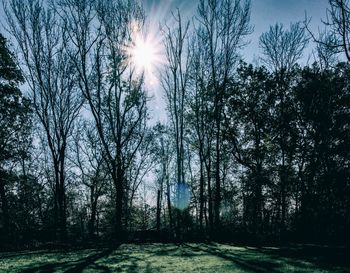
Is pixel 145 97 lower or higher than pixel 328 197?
higher

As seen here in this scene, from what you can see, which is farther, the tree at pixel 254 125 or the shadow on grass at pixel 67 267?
the tree at pixel 254 125

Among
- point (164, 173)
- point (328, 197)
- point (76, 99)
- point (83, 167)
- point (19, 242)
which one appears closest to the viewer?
point (19, 242)

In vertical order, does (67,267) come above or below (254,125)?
below

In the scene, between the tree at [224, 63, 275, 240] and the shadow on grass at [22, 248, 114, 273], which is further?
the tree at [224, 63, 275, 240]

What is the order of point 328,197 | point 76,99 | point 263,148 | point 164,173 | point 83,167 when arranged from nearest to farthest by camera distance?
1. point 328,197
2. point 76,99
3. point 263,148
4. point 83,167
5. point 164,173

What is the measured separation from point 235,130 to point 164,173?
21.9m

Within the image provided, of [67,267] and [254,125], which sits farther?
[254,125]

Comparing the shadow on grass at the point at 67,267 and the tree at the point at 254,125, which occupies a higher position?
the tree at the point at 254,125

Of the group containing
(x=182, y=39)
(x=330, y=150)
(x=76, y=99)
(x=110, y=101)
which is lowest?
(x=330, y=150)

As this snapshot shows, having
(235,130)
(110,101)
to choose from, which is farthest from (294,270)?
(235,130)

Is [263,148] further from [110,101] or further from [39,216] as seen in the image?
[39,216]

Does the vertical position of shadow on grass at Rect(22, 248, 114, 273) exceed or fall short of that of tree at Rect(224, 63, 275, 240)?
it falls short

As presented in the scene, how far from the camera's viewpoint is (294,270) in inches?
314

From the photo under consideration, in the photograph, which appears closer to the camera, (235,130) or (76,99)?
(76,99)
